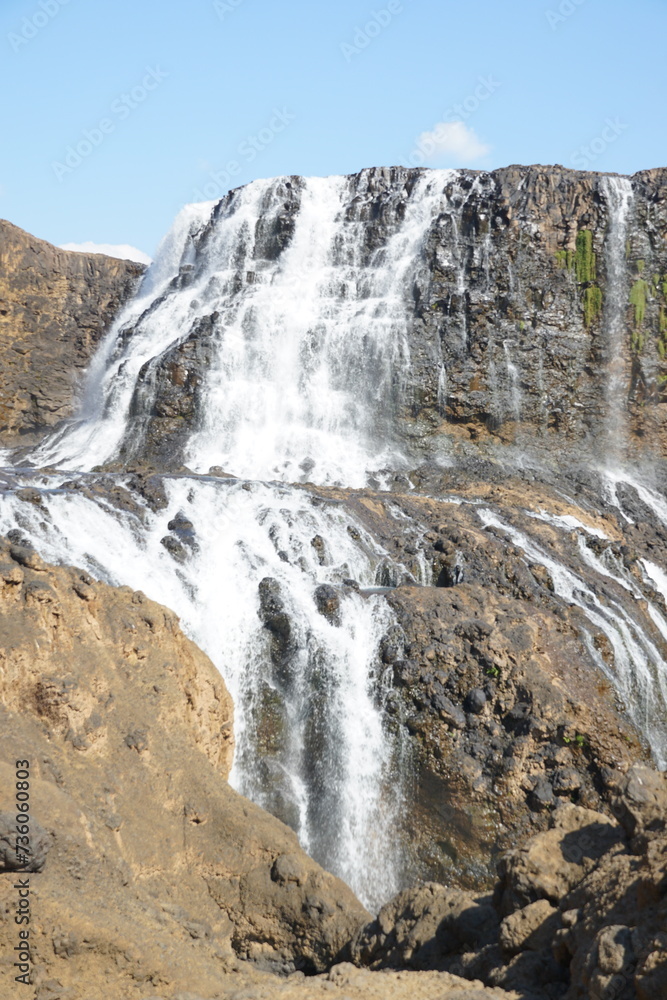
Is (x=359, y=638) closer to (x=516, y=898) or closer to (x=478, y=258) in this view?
(x=516, y=898)

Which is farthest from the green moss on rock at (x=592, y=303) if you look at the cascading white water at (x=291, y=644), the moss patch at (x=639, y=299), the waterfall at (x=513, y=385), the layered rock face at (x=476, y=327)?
the cascading white water at (x=291, y=644)

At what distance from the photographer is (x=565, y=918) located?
7.01 m

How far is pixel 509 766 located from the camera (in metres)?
15.8

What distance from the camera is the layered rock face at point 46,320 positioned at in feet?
127

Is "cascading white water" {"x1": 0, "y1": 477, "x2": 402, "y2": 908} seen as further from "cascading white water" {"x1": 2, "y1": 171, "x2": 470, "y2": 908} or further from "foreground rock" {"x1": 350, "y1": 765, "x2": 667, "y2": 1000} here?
"foreground rock" {"x1": 350, "y1": 765, "x2": 667, "y2": 1000}

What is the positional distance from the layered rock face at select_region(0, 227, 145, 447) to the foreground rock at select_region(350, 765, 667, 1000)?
3236 cm

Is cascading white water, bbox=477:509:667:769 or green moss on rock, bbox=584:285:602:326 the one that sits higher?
green moss on rock, bbox=584:285:602:326

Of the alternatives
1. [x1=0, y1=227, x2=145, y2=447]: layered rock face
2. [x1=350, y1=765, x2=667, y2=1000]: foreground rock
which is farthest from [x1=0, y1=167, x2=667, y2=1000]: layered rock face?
[x1=0, y1=227, x2=145, y2=447]: layered rock face

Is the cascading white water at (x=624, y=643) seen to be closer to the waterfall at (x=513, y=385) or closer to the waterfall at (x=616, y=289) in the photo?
the waterfall at (x=513, y=385)

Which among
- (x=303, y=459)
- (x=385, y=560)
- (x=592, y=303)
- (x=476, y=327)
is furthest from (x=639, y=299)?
(x=385, y=560)

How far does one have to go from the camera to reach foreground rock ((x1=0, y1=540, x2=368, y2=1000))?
26.3 ft

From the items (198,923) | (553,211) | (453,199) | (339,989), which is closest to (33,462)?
(453,199)

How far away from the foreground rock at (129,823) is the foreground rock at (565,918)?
56.9 inches

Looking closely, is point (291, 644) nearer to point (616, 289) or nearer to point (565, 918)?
point (565, 918)
